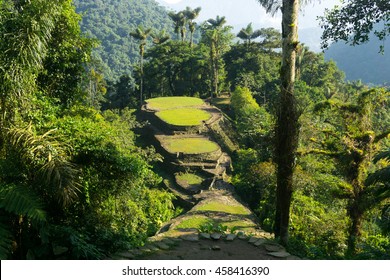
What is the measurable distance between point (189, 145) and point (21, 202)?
18398 mm

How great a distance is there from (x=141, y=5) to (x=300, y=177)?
347ft

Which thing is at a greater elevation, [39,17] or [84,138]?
[39,17]

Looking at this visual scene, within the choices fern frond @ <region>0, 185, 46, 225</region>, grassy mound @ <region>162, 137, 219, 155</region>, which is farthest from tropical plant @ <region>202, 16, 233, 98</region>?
fern frond @ <region>0, 185, 46, 225</region>

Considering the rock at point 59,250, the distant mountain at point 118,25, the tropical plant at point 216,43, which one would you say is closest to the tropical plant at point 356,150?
the rock at point 59,250

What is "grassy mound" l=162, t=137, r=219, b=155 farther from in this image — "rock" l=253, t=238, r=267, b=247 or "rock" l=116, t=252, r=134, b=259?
"rock" l=116, t=252, r=134, b=259

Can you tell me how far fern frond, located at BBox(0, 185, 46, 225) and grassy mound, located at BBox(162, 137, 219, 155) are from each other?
16.8 meters

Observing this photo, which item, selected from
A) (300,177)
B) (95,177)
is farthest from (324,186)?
(95,177)

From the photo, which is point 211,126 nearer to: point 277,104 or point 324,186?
point 324,186

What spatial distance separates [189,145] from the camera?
22484 millimetres

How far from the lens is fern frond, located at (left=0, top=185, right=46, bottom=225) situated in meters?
4.06

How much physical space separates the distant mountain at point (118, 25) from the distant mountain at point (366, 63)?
49614mm

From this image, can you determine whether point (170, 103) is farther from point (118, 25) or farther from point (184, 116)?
point (118, 25)

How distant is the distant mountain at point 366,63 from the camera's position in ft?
307

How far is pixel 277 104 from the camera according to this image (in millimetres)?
6117
